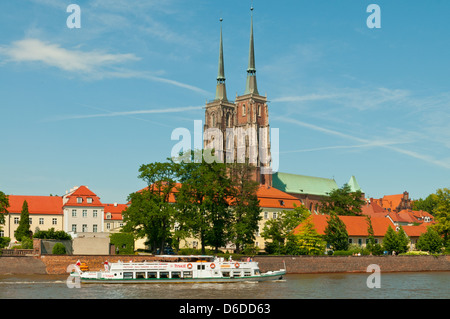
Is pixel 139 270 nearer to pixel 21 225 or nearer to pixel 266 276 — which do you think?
pixel 266 276

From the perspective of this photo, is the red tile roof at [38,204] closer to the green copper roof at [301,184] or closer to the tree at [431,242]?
the tree at [431,242]

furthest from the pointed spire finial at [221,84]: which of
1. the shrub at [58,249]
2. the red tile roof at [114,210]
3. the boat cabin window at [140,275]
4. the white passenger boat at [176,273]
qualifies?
the boat cabin window at [140,275]

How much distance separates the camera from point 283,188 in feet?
498

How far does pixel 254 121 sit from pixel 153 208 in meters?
83.9

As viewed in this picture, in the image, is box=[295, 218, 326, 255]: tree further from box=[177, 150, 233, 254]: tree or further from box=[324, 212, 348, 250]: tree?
box=[177, 150, 233, 254]: tree

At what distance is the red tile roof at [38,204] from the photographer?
99.4 metres

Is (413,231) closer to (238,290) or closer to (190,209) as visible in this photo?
(190,209)

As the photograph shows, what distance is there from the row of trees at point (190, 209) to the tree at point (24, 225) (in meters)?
24.5

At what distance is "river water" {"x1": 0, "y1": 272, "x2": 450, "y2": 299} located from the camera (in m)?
48.0

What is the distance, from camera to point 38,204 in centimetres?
10100

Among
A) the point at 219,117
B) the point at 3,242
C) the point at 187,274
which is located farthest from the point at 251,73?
the point at 187,274

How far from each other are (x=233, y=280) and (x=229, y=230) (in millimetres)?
19086

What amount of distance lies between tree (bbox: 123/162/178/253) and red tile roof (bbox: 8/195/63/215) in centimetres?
2813
